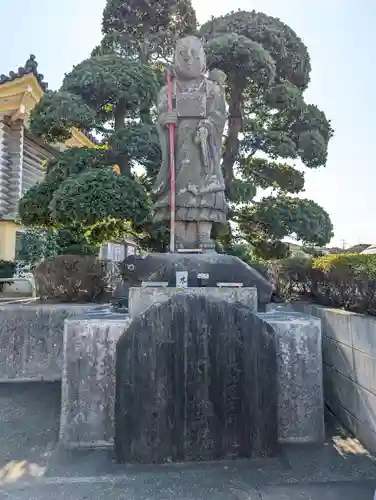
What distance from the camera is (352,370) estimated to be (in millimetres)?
3018

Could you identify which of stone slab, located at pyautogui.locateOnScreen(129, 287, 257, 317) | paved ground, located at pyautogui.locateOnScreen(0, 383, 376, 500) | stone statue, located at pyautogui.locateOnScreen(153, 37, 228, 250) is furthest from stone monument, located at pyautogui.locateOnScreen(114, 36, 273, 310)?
paved ground, located at pyautogui.locateOnScreen(0, 383, 376, 500)

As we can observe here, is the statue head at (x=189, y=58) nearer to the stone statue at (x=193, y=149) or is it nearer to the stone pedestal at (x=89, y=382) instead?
the stone statue at (x=193, y=149)

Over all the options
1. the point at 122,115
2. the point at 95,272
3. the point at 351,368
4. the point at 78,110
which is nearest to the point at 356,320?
the point at 351,368

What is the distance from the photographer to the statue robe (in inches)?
169

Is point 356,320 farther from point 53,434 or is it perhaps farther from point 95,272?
point 95,272

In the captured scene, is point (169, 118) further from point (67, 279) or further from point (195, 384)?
point (195, 384)

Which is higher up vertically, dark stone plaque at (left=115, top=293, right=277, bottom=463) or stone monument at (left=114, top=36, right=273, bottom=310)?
stone monument at (left=114, top=36, right=273, bottom=310)

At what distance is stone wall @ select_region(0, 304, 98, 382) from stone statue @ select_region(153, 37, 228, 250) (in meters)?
1.48

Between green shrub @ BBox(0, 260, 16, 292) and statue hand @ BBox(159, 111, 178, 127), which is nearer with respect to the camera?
statue hand @ BBox(159, 111, 178, 127)

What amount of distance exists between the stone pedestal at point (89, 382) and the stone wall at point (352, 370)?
171cm

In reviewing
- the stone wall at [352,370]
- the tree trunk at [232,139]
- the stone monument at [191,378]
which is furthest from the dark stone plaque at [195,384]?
the tree trunk at [232,139]

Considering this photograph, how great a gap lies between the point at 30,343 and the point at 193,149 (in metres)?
2.78

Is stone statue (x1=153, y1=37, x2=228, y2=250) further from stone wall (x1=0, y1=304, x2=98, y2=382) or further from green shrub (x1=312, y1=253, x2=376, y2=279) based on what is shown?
stone wall (x1=0, y1=304, x2=98, y2=382)

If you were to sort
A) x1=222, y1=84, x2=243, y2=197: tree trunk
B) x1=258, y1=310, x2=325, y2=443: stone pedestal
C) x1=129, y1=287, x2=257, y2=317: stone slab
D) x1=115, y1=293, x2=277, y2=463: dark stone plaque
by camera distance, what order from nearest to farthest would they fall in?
x1=115, y1=293, x2=277, y2=463: dark stone plaque → x1=258, y1=310, x2=325, y2=443: stone pedestal → x1=129, y1=287, x2=257, y2=317: stone slab → x1=222, y1=84, x2=243, y2=197: tree trunk
